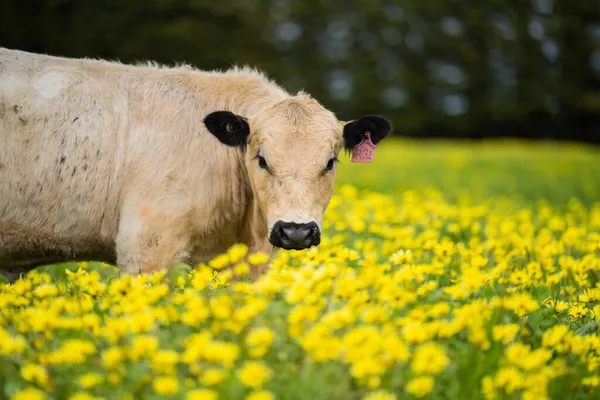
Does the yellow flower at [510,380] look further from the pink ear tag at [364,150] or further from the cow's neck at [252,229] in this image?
the pink ear tag at [364,150]

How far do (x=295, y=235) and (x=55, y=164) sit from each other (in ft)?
5.65

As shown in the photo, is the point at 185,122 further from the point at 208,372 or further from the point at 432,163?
the point at 432,163

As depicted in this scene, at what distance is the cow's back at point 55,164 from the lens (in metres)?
4.81

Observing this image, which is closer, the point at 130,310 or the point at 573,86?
the point at 130,310

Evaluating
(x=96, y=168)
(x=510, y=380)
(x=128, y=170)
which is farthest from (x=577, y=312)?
(x=96, y=168)

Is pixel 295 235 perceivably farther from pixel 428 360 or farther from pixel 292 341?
pixel 428 360

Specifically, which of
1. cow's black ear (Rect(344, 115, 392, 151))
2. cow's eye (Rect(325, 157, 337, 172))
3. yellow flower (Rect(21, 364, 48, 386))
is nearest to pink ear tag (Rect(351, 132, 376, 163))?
cow's black ear (Rect(344, 115, 392, 151))

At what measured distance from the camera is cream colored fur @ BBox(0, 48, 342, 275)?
4.77m

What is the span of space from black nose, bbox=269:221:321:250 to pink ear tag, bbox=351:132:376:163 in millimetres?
1303

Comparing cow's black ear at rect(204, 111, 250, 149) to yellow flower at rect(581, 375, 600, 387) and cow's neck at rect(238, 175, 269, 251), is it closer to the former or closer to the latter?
cow's neck at rect(238, 175, 269, 251)

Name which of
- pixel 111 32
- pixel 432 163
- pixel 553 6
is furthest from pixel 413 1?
pixel 432 163

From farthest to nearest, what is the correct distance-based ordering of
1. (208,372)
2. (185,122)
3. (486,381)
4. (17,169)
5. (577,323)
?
(185,122), (17,169), (577,323), (486,381), (208,372)

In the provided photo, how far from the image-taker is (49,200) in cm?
483

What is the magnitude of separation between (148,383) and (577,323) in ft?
8.90
